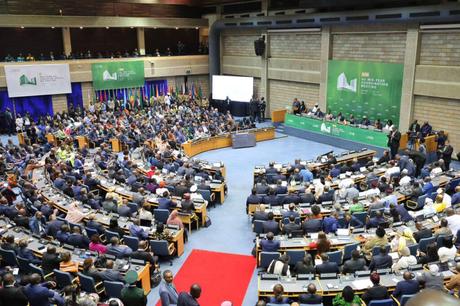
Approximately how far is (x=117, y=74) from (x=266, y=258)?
78.7 ft

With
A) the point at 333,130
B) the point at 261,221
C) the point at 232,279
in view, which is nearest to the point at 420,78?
the point at 333,130

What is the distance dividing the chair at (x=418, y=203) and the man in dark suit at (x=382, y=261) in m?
4.76

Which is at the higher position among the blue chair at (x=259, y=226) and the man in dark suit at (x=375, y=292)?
the man in dark suit at (x=375, y=292)

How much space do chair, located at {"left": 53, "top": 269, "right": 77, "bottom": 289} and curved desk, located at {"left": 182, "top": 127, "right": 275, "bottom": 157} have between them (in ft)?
41.7

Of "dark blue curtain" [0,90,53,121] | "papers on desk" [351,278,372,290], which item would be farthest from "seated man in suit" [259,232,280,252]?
"dark blue curtain" [0,90,53,121]

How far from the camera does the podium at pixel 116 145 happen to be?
2253cm

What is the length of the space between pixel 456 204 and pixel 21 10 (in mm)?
26785

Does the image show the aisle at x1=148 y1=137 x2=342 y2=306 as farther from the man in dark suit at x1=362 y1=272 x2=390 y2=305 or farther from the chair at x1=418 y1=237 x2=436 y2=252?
the chair at x1=418 y1=237 x2=436 y2=252

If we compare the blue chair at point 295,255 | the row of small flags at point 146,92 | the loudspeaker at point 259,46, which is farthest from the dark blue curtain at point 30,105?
the blue chair at point 295,255

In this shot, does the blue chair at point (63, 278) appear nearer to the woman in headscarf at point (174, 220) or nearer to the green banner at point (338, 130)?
the woman in headscarf at point (174, 220)

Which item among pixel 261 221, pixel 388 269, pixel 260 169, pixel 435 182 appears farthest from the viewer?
pixel 260 169

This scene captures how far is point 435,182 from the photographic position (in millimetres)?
13820

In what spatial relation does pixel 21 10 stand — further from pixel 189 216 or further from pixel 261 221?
pixel 261 221

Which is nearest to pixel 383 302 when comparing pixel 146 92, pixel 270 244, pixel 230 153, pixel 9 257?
pixel 270 244
